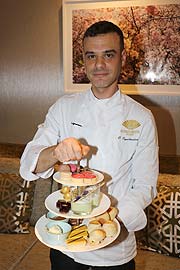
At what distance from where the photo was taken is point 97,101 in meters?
1.27

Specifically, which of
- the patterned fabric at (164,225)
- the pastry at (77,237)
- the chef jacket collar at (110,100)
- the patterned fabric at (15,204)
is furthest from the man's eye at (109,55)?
the patterned fabric at (15,204)

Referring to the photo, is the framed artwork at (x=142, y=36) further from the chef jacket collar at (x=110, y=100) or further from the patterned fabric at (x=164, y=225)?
the chef jacket collar at (x=110, y=100)

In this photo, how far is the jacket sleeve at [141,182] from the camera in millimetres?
1104

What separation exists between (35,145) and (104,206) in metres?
0.35

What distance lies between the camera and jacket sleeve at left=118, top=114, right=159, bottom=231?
1.10 meters

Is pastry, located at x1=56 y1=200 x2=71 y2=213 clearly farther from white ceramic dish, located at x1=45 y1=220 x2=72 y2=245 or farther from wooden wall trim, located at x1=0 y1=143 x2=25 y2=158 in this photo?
wooden wall trim, located at x1=0 y1=143 x2=25 y2=158

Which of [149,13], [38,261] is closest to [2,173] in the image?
[38,261]

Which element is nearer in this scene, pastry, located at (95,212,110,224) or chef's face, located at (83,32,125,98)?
pastry, located at (95,212,110,224)

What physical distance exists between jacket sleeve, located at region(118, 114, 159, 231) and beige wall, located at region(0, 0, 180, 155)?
4.05 ft

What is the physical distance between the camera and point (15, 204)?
7.28 ft

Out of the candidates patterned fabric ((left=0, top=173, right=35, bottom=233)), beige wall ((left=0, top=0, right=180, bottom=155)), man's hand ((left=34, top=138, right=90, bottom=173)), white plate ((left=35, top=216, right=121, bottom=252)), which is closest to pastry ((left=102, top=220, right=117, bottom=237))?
white plate ((left=35, top=216, right=121, bottom=252))

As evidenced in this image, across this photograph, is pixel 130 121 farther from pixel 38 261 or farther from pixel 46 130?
pixel 38 261

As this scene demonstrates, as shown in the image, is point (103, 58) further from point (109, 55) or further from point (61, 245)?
point (61, 245)

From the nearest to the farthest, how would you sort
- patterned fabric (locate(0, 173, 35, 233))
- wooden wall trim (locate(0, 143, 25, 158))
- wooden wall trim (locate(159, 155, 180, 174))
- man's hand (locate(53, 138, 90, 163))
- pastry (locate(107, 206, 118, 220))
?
man's hand (locate(53, 138, 90, 163))
pastry (locate(107, 206, 118, 220))
patterned fabric (locate(0, 173, 35, 233))
wooden wall trim (locate(159, 155, 180, 174))
wooden wall trim (locate(0, 143, 25, 158))
